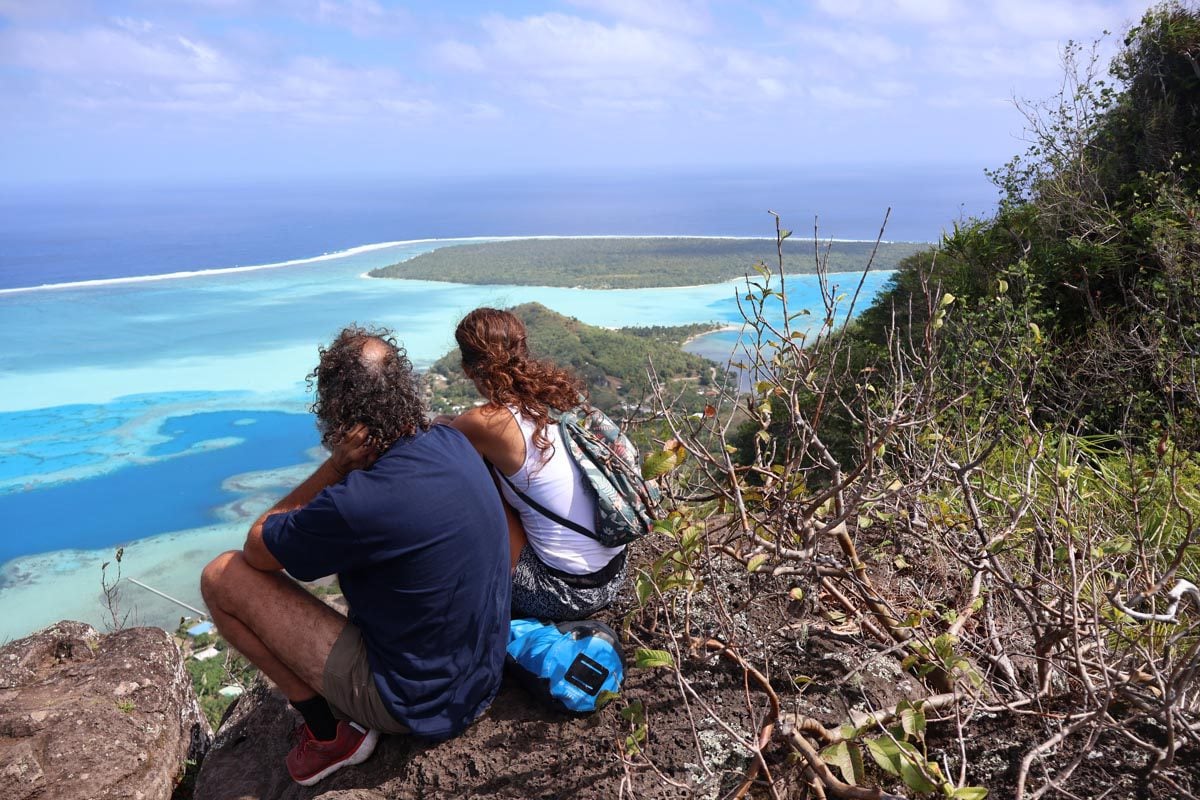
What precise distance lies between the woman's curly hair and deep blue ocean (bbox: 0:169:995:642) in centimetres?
25

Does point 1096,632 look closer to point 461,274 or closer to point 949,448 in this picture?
point 949,448

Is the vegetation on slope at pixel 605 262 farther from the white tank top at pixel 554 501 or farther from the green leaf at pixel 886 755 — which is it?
the green leaf at pixel 886 755

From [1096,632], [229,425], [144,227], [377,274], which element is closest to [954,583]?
[1096,632]

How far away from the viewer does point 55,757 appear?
2.71 metres

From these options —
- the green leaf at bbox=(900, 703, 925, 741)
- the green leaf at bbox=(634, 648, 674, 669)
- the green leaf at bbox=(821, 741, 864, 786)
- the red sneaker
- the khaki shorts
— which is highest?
the green leaf at bbox=(634, 648, 674, 669)

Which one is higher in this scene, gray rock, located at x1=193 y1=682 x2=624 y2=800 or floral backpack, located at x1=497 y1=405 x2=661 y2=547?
floral backpack, located at x1=497 y1=405 x2=661 y2=547

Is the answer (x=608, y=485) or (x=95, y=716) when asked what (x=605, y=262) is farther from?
(x=608, y=485)

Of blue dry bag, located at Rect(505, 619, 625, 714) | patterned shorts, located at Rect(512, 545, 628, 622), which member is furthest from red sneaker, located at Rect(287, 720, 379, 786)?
patterned shorts, located at Rect(512, 545, 628, 622)

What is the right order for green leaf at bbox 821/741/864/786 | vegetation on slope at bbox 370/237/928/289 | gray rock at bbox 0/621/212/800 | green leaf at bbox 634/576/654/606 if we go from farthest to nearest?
1. vegetation on slope at bbox 370/237/928/289
2. gray rock at bbox 0/621/212/800
3. green leaf at bbox 634/576/654/606
4. green leaf at bbox 821/741/864/786

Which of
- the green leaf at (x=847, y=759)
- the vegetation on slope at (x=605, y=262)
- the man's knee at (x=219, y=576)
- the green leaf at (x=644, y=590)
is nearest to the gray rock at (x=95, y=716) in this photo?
the man's knee at (x=219, y=576)

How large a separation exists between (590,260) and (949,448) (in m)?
49.7

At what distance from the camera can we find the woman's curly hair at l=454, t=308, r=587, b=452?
2.49 m

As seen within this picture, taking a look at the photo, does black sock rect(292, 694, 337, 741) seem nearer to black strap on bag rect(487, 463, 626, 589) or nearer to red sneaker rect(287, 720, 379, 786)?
red sneaker rect(287, 720, 379, 786)

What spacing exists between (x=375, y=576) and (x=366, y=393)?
48 centimetres
